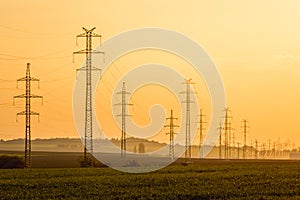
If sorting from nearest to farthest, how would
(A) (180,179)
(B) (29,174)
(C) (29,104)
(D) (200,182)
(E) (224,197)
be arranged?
1. (E) (224,197)
2. (D) (200,182)
3. (A) (180,179)
4. (B) (29,174)
5. (C) (29,104)

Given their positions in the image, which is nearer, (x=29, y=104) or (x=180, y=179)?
(x=180, y=179)

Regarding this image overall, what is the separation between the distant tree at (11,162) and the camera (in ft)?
327

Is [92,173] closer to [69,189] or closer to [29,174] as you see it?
[29,174]

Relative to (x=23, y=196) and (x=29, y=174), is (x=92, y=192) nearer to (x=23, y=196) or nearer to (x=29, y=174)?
(x=23, y=196)

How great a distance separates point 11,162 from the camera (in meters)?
100

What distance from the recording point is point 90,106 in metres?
72.6

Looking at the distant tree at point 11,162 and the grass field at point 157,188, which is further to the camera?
the distant tree at point 11,162

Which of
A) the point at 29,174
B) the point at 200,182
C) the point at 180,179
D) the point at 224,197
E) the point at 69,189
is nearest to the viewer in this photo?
the point at 224,197

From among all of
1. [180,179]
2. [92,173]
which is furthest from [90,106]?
[180,179]

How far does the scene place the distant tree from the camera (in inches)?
3925

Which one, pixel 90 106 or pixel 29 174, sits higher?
pixel 90 106

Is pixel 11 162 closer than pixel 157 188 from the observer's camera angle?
No

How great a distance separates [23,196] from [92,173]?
2726 centimetres

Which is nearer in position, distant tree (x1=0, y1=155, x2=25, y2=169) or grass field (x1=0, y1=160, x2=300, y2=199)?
grass field (x1=0, y1=160, x2=300, y2=199)
